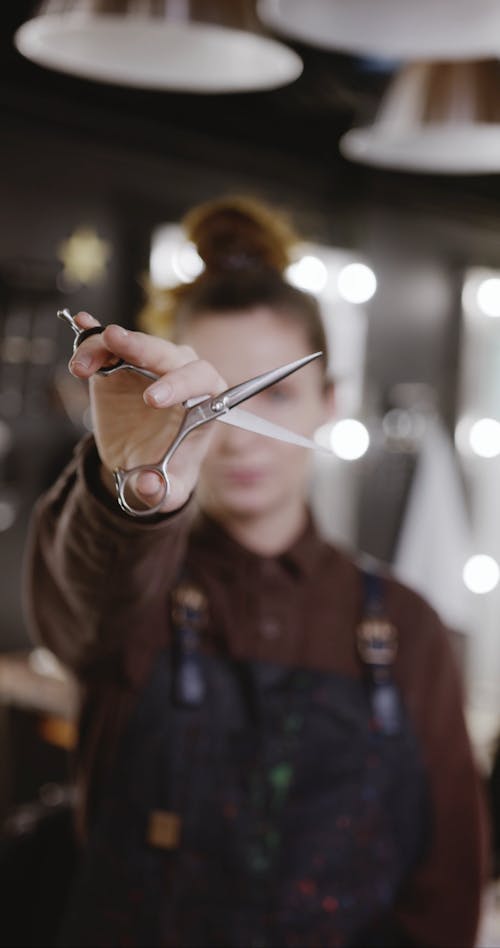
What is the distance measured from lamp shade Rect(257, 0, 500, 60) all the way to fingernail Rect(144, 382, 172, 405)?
2.08 ft

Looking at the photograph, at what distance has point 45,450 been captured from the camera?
415 centimetres

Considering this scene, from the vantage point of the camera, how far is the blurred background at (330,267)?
369 cm

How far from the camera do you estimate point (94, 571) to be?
122 centimetres

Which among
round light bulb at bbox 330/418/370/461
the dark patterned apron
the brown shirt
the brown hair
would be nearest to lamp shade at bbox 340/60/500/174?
the brown hair

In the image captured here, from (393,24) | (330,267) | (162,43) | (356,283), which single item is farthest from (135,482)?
(356,283)

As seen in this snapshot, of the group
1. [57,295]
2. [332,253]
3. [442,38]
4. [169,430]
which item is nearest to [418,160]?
[442,38]

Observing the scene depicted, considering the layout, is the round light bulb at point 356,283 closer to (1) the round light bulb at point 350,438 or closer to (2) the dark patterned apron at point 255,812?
(1) the round light bulb at point 350,438

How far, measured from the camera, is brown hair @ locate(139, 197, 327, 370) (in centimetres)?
147

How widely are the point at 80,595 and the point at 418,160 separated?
949mm

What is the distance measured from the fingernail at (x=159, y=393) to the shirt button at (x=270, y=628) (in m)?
1.00

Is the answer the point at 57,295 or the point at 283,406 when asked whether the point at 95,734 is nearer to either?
the point at 283,406


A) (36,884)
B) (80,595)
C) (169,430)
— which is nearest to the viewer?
(169,430)

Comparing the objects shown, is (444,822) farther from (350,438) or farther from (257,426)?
(350,438)

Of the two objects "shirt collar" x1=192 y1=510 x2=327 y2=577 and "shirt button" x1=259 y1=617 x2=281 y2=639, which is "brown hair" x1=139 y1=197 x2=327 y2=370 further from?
"shirt button" x1=259 y1=617 x2=281 y2=639
